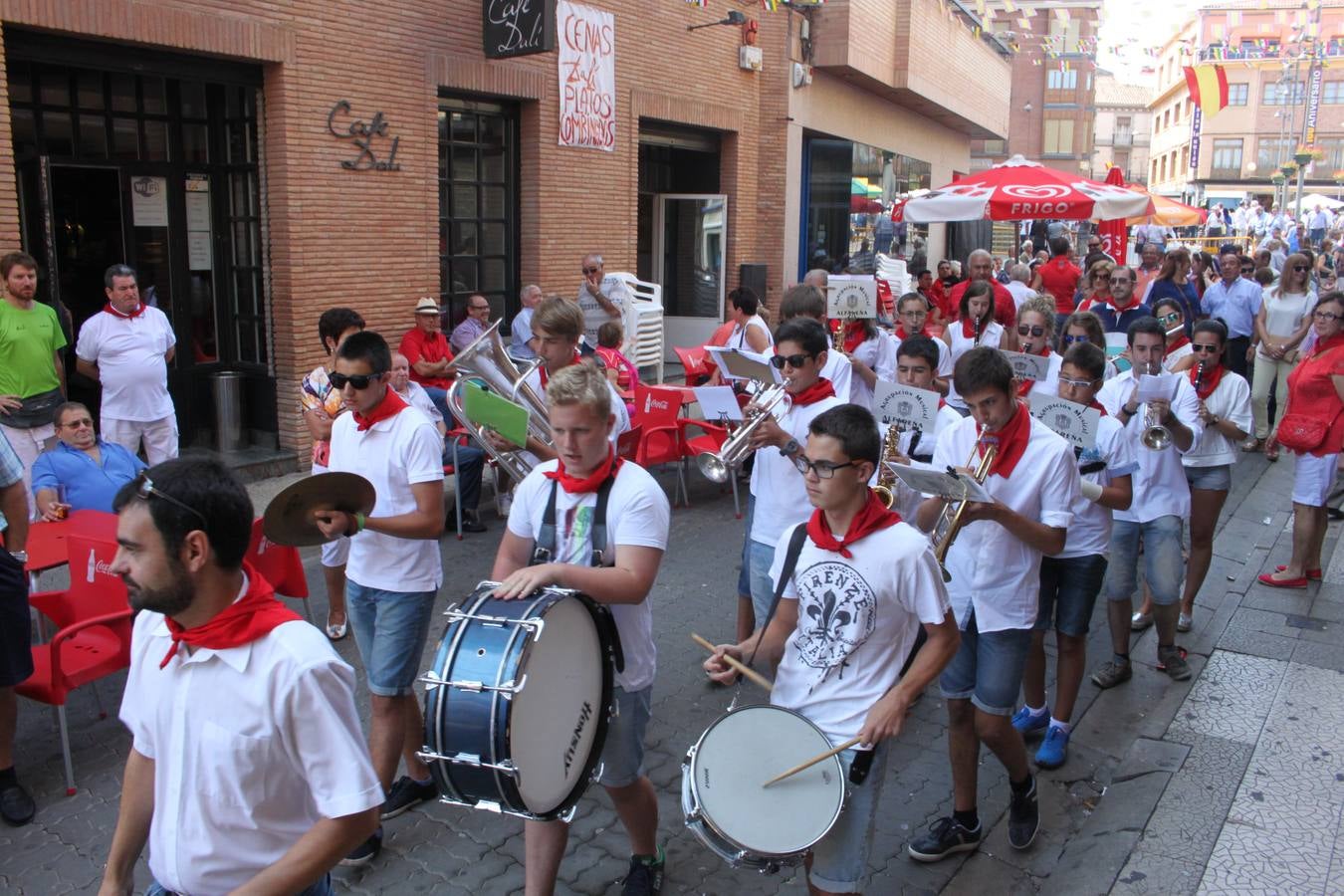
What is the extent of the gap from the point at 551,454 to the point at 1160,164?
90.5m

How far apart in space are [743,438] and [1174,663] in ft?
9.29

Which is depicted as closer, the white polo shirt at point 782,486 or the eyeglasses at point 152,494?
the eyeglasses at point 152,494

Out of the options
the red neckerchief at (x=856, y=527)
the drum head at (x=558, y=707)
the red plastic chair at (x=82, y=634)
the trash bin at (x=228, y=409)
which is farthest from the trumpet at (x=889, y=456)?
the trash bin at (x=228, y=409)

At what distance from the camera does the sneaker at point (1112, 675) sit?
5703 mm

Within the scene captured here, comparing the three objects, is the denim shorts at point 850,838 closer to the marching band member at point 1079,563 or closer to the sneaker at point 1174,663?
the marching band member at point 1079,563

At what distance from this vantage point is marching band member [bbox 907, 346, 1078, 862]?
394 centimetres

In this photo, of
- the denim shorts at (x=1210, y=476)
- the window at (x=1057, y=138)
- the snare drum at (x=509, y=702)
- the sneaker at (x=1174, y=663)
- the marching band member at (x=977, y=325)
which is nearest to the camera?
the snare drum at (x=509, y=702)

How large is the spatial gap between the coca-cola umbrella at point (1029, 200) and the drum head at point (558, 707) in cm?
928

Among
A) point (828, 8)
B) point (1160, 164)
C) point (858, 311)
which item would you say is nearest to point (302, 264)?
point (858, 311)

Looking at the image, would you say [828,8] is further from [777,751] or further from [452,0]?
[777,751]

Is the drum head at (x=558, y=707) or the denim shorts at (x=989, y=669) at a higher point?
the drum head at (x=558, y=707)

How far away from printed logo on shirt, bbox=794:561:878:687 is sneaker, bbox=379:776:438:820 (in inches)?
77.4

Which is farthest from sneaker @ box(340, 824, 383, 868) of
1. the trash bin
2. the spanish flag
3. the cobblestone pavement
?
the spanish flag

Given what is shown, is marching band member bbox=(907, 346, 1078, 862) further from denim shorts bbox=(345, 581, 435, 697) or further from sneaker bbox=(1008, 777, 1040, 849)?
denim shorts bbox=(345, 581, 435, 697)
